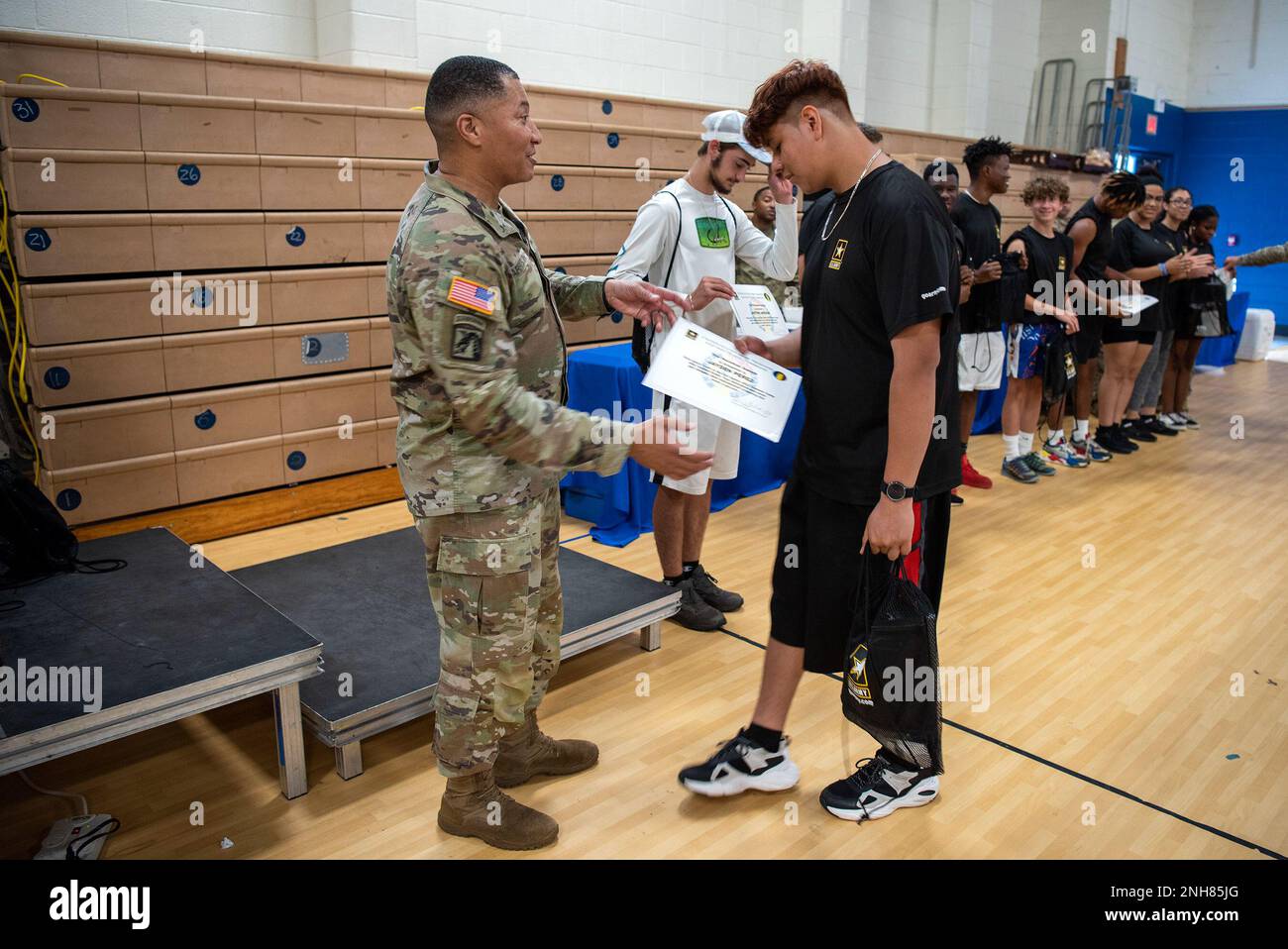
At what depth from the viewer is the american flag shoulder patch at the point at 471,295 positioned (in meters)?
1.76

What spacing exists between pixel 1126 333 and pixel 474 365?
536cm

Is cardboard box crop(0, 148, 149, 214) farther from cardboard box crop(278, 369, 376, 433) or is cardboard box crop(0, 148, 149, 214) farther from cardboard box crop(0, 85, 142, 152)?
cardboard box crop(278, 369, 376, 433)

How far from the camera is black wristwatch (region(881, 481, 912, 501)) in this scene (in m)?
1.96

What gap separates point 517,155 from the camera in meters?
1.94

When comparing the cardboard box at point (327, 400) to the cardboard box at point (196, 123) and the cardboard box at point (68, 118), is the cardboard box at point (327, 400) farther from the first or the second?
the cardboard box at point (68, 118)

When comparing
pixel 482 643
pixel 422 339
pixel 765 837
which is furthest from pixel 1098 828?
pixel 422 339

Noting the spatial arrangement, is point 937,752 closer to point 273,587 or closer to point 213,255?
point 273,587

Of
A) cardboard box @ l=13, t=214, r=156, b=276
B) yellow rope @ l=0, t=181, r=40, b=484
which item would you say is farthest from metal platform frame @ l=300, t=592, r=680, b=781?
cardboard box @ l=13, t=214, r=156, b=276

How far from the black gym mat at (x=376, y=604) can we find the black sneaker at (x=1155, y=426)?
4.89 m

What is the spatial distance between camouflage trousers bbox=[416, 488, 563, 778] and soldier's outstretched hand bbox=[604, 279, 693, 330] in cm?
56

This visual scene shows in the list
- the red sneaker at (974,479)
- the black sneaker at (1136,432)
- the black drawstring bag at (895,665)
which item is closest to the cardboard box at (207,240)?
the black drawstring bag at (895,665)

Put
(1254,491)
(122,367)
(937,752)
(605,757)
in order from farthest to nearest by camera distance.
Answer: (1254,491) < (122,367) < (605,757) < (937,752)

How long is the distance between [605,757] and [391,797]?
571 mm

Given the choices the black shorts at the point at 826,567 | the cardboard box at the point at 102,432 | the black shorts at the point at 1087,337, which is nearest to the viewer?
the black shorts at the point at 826,567
